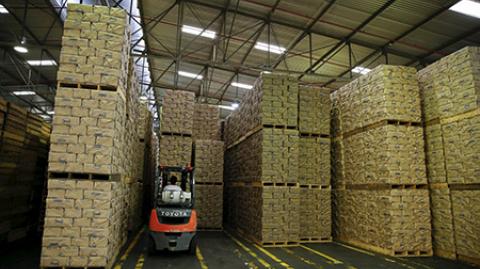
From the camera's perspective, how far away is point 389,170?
736 centimetres

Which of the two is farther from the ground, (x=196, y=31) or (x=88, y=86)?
(x=196, y=31)

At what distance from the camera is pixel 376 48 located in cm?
1241

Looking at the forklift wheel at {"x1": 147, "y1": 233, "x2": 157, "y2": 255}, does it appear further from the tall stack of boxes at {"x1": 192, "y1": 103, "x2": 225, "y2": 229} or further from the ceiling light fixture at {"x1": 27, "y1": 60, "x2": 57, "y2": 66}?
the ceiling light fixture at {"x1": 27, "y1": 60, "x2": 57, "y2": 66}

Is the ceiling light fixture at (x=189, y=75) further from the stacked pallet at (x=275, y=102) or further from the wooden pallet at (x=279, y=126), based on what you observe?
the wooden pallet at (x=279, y=126)

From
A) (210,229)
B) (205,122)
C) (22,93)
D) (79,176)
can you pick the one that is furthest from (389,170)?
(22,93)

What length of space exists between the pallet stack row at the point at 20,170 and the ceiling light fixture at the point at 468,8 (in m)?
12.8

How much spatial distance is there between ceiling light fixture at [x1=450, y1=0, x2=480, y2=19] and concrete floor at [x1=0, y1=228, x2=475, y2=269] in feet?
24.6

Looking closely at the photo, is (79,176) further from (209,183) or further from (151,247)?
(209,183)

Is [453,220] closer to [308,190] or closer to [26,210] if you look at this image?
[308,190]

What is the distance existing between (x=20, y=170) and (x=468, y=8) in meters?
13.8

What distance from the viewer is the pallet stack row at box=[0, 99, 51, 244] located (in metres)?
7.11

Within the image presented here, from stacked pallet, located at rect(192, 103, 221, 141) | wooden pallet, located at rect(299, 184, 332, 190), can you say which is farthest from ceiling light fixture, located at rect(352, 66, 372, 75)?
wooden pallet, located at rect(299, 184, 332, 190)

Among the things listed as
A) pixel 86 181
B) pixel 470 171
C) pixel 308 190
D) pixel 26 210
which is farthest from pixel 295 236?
pixel 26 210

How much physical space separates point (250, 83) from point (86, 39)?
1231cm
